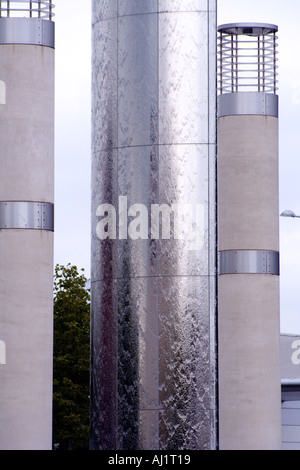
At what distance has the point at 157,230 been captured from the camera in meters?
18.9

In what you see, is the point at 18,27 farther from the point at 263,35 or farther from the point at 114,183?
the point at 263,35

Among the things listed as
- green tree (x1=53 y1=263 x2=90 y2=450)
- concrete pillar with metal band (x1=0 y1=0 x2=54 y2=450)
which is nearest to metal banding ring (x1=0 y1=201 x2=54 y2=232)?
concrete pillar with metal band (x1=0 y1=0 x2=54 y2=450)

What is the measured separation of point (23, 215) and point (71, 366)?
27805 mm

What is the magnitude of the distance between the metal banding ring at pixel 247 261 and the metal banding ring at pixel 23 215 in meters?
8.53

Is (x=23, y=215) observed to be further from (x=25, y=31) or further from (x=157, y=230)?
(x=157, y=230)

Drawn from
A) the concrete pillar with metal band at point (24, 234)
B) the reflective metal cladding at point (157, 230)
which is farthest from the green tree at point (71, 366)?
the reflective metal cladding at point (157, 230)

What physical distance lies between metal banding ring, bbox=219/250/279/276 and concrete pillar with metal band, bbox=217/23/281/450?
0.02 m

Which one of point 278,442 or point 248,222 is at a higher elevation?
point 248,222

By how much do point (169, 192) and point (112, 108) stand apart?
168cm

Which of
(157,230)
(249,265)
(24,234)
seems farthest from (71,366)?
(157,230)

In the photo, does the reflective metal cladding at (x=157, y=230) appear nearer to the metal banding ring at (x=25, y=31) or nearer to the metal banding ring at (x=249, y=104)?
the metal banding ring at (x=25, y=31)

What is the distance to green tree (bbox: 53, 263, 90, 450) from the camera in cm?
4850

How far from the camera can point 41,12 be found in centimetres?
2308
